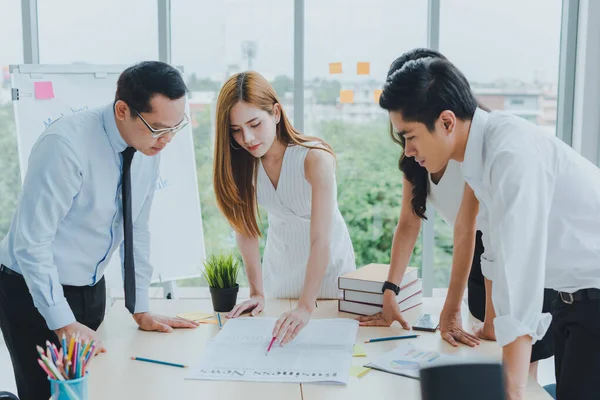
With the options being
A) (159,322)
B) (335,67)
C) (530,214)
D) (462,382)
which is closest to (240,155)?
(159,322)

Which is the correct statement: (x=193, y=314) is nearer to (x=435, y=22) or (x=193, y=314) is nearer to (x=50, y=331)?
(x=50, y=331)

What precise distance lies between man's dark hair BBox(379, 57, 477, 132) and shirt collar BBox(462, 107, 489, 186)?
0.10 feet

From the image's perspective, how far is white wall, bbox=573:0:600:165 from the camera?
12.5ft

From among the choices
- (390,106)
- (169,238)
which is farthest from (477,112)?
(169,238)

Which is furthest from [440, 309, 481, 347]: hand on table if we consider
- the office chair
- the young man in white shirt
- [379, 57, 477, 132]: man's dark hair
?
the office chair

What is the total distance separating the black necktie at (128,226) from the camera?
6.11 ft

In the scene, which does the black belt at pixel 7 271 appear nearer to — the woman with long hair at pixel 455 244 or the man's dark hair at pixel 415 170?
the woman with long hair at pixel 455 244

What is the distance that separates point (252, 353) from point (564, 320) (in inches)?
31.5

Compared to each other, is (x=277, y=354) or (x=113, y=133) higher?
(x=113, y=133)

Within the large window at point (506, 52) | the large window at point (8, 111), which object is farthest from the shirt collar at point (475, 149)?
the large window at point (8, 111)

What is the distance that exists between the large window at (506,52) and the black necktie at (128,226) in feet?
8.44

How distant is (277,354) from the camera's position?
5.45ft

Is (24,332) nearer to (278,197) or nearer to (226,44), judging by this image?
(278,197)

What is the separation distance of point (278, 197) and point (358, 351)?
0.71 meters
